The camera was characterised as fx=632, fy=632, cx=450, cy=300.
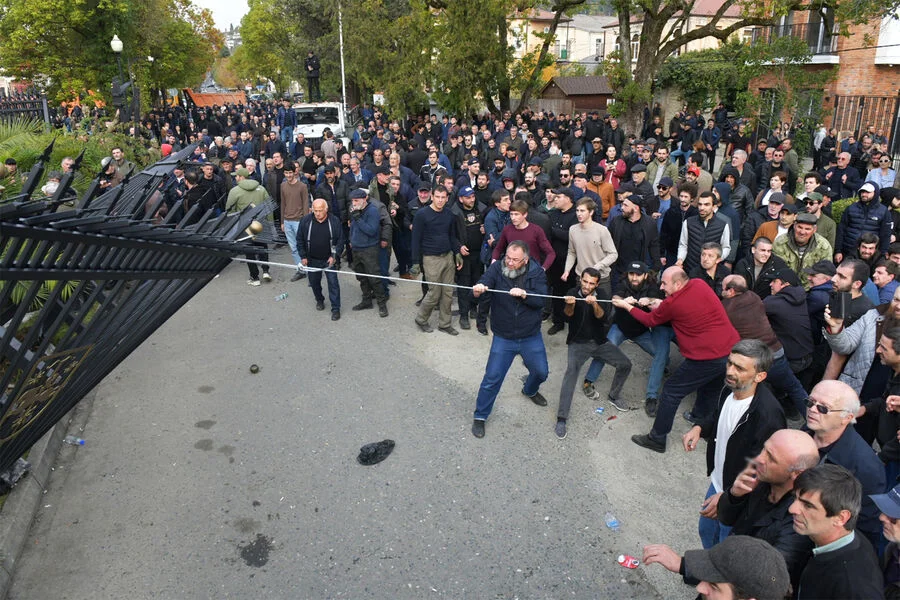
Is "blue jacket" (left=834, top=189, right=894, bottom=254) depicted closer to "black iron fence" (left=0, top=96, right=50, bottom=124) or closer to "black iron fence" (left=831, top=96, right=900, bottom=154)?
"black iron fence" (left=831, top=96, right=900, bottom=154)

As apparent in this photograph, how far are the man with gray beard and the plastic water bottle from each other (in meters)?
1.44

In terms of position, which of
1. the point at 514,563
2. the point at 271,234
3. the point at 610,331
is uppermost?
the point at 271,234

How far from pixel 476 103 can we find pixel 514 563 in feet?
69.1

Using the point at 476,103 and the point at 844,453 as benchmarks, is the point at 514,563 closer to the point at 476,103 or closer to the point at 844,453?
the point at 844,453

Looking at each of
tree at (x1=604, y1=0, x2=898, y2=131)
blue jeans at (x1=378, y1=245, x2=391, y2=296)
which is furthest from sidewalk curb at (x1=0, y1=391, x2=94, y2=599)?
tree at (x1=604, y1=0, x2=898, y2=131)

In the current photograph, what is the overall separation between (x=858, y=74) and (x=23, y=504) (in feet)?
84.3

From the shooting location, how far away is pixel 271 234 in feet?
13.3

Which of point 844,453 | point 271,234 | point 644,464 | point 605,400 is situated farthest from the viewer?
point 605,400

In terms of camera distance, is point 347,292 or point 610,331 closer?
point 610,331

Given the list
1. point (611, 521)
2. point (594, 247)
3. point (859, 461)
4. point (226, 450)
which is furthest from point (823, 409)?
point (226, 450)

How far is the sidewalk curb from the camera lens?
4211mm

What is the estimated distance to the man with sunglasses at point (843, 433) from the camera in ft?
10.4

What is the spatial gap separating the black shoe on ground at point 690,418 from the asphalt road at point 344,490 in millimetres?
67

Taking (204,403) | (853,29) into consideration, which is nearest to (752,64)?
(853,29)
